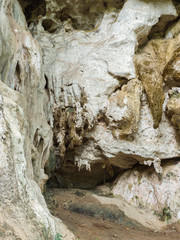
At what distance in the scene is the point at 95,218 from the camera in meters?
7.40

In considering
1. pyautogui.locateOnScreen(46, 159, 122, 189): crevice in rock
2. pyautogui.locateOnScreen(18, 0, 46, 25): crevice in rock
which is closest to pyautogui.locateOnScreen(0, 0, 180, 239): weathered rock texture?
pyautogui.locateOnScreen(18, 0, 46, 25): crevice in rock

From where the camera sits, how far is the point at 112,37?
9469 mm

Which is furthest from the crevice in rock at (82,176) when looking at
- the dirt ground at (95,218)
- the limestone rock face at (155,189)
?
the dirt ground at (95,218)

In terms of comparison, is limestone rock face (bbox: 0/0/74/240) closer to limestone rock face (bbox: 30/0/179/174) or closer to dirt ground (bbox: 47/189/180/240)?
dirt ground (bbox: 47/189/180/240)

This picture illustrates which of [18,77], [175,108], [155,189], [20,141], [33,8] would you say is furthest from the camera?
[33,8]

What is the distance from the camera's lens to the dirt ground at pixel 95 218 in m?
6.04

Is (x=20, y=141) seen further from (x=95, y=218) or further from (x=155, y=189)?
(x=155, y=189)

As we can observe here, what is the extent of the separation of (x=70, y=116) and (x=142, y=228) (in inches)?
168

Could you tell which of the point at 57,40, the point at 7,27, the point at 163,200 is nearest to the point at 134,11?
the point at 57,40

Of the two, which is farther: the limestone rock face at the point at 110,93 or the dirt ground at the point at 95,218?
the limestone rock face at the point at 110,93

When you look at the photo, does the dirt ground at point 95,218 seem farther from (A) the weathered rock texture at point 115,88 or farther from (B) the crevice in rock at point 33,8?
(B) the crevice in rock at point 33,8

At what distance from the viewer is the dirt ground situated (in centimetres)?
604

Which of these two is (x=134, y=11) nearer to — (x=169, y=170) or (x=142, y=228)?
(x=169, y=170)

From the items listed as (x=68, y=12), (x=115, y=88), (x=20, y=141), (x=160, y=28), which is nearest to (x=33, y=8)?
(x=68, y=12)
